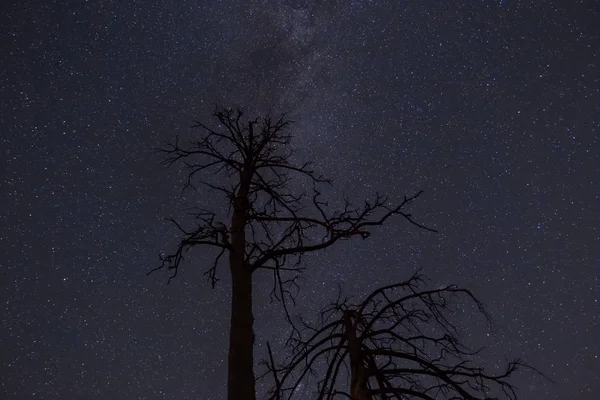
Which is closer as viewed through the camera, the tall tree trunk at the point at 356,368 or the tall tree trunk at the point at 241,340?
the tall tree trunk at the point at 356,368

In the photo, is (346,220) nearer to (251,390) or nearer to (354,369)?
(354,369)

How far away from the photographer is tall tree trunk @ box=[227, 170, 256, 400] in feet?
14.8

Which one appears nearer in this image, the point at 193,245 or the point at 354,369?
the point at 354,369

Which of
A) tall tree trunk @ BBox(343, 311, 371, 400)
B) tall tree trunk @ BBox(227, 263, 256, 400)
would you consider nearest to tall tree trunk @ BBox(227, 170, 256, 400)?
tall tree trunk @ BBox(227, 263, 256, 400)

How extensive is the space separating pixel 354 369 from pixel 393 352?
1.17 feet

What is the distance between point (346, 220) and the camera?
517 cm

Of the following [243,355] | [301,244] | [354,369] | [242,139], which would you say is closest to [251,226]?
[301,244]

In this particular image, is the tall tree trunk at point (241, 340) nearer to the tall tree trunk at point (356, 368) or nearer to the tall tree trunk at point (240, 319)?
the tall tree trunk at point (240, 319)

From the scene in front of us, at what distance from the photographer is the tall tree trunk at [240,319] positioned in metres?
4.52

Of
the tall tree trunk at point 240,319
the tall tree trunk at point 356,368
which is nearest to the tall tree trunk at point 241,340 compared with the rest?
the tall tree trunk at point 240,319

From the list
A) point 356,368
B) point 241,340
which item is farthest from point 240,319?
point 356,368

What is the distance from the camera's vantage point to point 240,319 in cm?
482

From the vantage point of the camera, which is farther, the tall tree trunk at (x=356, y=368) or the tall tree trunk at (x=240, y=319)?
the tall tree trunk at (x=240, y=319)

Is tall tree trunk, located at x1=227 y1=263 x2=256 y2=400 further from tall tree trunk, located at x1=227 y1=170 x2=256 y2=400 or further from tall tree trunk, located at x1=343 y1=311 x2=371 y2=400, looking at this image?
tall tree trunk, located at x1=343 y1=311 x2=371 y2=400
